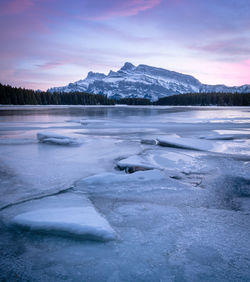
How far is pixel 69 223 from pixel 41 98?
90.4 m

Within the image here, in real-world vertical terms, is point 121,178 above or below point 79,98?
below

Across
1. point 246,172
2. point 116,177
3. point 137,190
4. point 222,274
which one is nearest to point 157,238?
point 222,274

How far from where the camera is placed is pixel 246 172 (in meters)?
4.37

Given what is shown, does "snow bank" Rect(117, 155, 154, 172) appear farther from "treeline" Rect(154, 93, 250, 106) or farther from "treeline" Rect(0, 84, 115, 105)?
"treeline" Rect(154, 93, 250, 106)

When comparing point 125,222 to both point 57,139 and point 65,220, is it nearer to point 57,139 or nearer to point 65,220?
point 65,220

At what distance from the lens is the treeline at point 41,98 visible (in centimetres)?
6794

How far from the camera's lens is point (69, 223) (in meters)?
2.31

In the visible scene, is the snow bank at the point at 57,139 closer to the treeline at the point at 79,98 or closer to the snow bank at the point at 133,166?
the snow bank at the point at 133,166

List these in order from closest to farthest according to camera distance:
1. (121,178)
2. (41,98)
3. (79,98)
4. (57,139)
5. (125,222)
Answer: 1. (125,222)
2. (121,178)
3. (57,139)
4. (41,98)
5. (79,98)

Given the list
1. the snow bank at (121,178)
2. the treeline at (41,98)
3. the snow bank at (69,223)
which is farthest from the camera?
the treeline at (41,98)

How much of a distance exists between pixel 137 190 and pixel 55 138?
5687 mm

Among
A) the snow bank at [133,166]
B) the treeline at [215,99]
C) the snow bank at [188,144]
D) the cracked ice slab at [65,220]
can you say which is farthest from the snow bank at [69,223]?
the treeline at [215,99]

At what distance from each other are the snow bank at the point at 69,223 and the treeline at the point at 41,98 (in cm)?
7451

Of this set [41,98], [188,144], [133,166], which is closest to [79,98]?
[41,98]
